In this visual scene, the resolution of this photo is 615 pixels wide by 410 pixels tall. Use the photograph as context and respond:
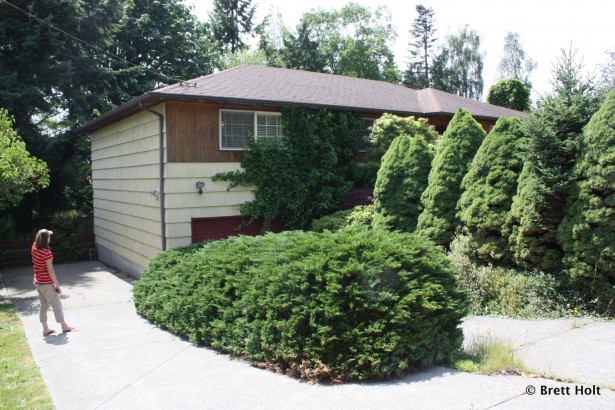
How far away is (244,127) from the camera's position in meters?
12.0

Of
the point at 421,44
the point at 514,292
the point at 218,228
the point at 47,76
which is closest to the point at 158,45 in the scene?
the point at 47,76

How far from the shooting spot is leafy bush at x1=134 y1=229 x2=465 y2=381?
204 inches

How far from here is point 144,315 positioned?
910 centimetres

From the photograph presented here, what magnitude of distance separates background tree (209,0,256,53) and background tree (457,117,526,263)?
118 ft

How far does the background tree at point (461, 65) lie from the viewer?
163 feet

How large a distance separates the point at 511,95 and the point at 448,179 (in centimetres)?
1618

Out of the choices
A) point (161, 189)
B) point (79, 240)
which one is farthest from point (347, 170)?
point (79, 240)

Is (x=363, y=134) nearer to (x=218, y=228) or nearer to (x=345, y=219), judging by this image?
(x=345, y=219)

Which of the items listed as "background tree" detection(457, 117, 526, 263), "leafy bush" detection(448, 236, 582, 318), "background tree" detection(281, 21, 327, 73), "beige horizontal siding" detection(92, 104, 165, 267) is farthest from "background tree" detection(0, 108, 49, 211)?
"background tree" detection(281, 21, 327, 73)

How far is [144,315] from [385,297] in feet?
18.1

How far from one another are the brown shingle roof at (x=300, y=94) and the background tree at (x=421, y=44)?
1324 inches

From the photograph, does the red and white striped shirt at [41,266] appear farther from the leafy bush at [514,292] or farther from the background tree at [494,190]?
the background tree at [494,190]

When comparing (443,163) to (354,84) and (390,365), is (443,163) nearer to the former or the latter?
(390,365)

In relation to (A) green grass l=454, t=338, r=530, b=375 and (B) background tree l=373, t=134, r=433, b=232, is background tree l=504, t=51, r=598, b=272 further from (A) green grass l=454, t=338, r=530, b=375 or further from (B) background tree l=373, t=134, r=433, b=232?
(B) background tree l=373, t=134, r=433, b=232
